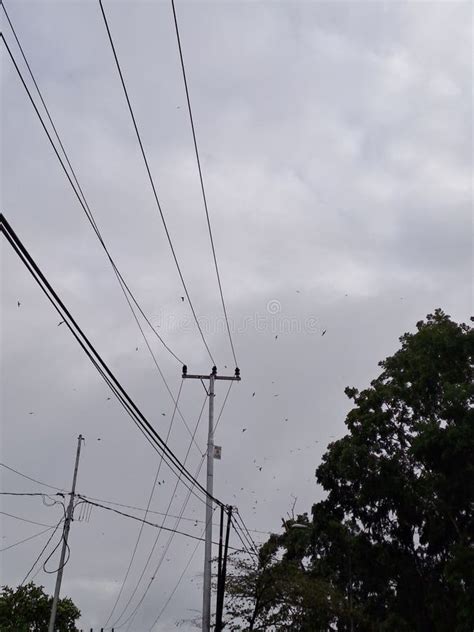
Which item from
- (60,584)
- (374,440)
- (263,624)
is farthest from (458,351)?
(60,584)

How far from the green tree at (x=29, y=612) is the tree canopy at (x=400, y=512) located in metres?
14.3

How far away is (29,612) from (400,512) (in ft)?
75.2

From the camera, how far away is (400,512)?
2306 centimetres

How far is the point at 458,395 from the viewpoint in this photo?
19.8 m

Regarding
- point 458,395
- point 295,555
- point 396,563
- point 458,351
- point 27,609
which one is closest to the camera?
point 458,395

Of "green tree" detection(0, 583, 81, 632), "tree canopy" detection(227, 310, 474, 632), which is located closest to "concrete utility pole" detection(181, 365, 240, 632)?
"tree canopy" detection(227, 310, 474, 632)

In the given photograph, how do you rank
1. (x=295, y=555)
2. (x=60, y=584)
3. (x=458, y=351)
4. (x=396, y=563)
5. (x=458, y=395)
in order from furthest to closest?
(x=295, y=555), (x=60, y=584), (x=396, y=563), (x=458, y=351), (x=458, y=395)

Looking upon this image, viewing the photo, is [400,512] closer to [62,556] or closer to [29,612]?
[62,556]

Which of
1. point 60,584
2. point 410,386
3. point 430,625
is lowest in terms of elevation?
point 430,625

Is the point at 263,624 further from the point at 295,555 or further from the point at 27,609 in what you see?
the point at 27,609

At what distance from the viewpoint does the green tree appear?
35.2 metres

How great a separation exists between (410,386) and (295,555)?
448 inches

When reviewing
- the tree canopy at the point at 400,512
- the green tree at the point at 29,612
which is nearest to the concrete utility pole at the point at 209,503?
the tree canopy at the point at 400,512

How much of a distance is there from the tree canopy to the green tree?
46.9 ft
